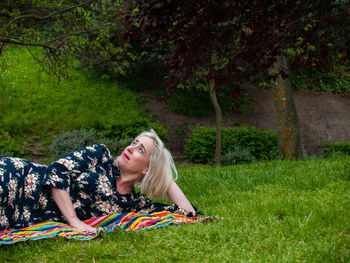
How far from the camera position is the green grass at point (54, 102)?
12.6m

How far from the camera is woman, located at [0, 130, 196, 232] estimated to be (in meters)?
3.54

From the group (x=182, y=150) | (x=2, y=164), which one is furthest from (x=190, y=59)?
(x=182, y=150)

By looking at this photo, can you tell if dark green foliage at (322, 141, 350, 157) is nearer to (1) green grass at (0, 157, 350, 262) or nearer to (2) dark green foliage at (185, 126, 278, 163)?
(2) dark green foliage at (185, 126, 278, 163)

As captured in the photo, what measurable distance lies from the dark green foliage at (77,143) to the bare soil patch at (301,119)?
244 centimetres

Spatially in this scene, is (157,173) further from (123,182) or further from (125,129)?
(125,129)

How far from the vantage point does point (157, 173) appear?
4016 millimetres

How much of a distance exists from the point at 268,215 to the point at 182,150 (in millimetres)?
9479

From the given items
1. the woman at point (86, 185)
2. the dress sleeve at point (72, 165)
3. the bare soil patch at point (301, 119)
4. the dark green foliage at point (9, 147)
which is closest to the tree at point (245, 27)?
the woman at point (86, 185)

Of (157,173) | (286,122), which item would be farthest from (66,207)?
(286,122)

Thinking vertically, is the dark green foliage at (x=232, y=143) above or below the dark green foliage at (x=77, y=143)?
below

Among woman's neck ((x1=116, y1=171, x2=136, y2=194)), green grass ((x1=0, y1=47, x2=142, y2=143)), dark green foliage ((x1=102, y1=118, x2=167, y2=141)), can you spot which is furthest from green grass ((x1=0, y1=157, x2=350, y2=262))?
green grass ((x1=0, y1=47, x2=142, y2=143))

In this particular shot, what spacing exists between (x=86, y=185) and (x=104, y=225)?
447mm

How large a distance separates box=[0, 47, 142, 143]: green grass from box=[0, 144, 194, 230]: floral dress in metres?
8.77

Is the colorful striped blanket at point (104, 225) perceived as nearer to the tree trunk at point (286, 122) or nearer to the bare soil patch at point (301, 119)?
the tree trunk at point (286, 122)
